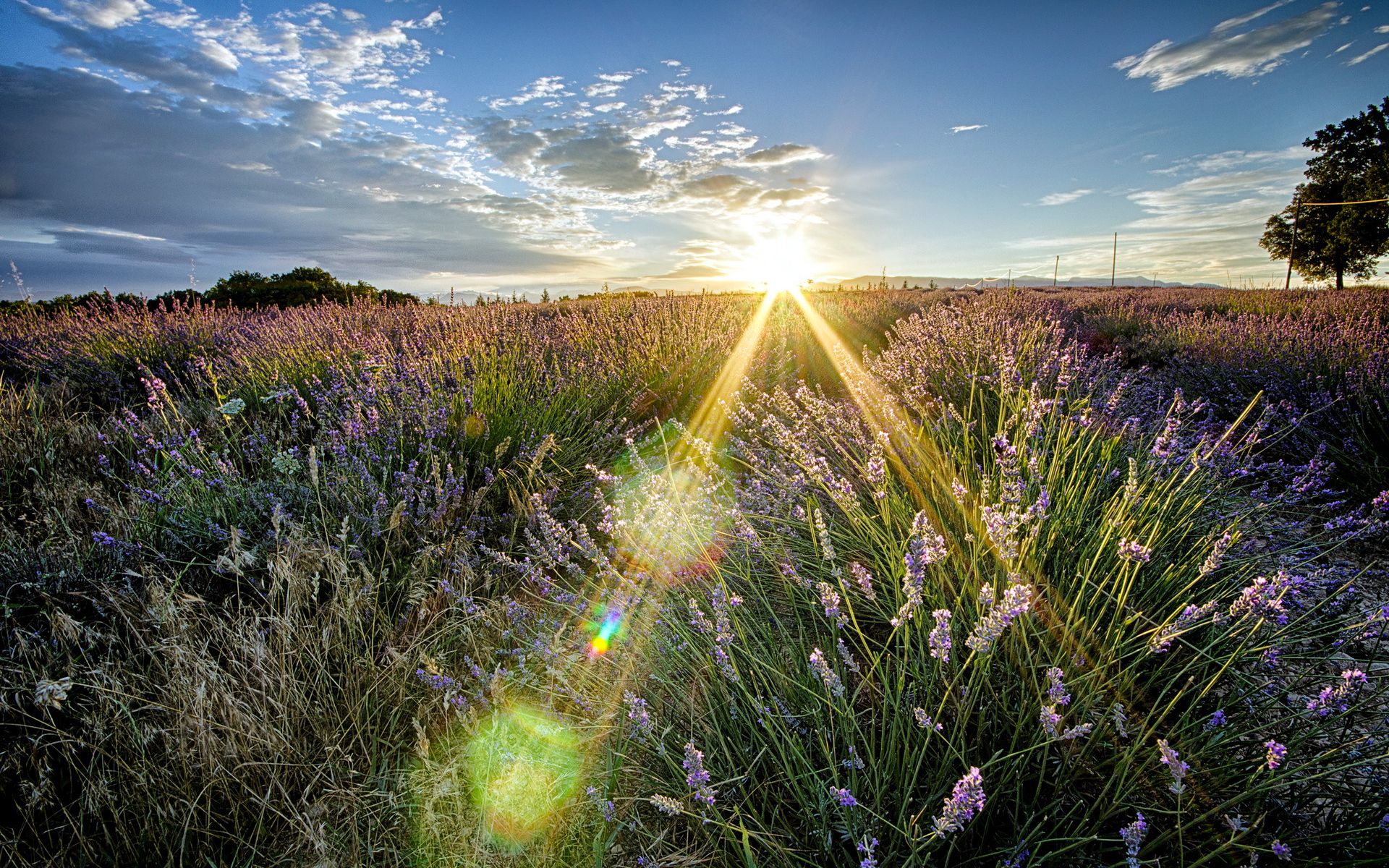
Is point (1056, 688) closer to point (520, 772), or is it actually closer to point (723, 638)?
point (723, 638)

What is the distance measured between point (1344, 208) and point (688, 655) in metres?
43.2

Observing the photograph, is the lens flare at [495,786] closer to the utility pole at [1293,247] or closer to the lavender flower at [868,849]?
the lavender flower at [868,849]

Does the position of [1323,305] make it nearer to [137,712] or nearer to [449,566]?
[449,566]

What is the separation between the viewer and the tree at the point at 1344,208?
2723 centimetres

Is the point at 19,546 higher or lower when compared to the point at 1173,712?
higher

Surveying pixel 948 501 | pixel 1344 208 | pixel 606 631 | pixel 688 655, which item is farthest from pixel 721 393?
pixel 1344 208

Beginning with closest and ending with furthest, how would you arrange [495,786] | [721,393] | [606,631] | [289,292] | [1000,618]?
[1000,618], [495,786], [606,631], [721,393], [289,292]

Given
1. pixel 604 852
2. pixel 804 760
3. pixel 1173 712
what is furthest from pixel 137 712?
pixel 1173 712

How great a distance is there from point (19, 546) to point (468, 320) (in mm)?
4491

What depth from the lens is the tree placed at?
27.2 meters

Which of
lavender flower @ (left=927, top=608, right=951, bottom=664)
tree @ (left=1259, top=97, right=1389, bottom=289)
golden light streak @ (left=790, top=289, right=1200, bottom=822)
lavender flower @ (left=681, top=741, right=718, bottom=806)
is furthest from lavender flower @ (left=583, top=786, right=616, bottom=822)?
tree @ (left=1259, top=97, right=1389, bottom=289)

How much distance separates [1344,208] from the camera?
92.3 feet

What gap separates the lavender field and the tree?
125 ft

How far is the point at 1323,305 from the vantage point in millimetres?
10922
